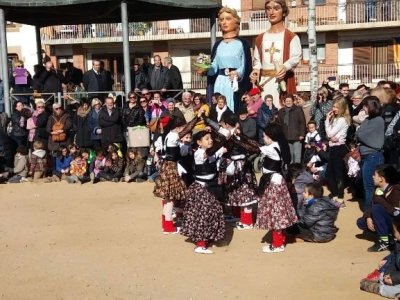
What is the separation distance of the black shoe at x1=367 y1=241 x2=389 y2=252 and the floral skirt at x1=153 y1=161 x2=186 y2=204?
90.3 inches

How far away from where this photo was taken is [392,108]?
28.7 feet

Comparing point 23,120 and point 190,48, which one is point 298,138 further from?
point 190,48

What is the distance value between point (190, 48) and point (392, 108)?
2418cm

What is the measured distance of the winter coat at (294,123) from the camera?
36.3 ft

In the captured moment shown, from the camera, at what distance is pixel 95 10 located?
14695 mm

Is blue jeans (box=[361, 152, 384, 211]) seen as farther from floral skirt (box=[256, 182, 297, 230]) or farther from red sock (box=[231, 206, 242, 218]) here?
red sock (box=[231, 206, 242, 218])

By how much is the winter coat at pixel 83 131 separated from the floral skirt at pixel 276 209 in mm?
6239

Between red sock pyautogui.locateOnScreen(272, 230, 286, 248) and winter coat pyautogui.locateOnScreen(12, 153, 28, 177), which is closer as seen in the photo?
red sock pyautogui.locateOnScreen(272, 230, 286, 248)

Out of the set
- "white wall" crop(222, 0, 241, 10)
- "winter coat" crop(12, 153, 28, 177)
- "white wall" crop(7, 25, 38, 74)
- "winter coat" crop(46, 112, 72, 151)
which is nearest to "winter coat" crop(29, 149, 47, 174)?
"winter coat" crop(12, 153, 28, 177)

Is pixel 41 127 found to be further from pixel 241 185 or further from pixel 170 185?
pixel 241 185

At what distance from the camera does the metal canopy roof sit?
13195mm

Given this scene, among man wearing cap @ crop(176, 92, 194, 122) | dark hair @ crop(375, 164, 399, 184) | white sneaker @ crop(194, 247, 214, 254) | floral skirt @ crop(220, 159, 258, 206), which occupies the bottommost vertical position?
white sneaker @ crop(194, 247, 214, 254)

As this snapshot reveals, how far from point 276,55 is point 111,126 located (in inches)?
147

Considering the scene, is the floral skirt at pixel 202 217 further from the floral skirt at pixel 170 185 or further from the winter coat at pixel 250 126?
the winter coat at pixel 250 126
